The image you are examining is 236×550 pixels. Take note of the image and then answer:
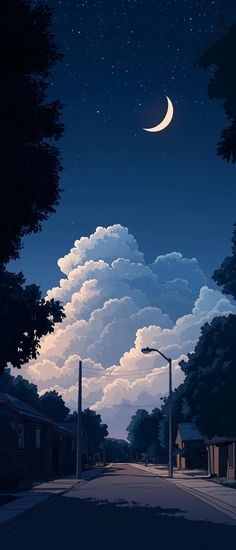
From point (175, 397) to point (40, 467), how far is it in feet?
77.2

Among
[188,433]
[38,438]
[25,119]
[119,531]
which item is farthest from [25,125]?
[188,433]

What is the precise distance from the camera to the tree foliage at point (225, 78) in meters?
15.5

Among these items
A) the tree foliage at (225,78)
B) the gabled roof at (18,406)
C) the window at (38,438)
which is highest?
the tree foliage at (225,78)

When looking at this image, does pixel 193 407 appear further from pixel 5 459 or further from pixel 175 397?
pixel 175 397

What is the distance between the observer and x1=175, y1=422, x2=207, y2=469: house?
9288 centimetres

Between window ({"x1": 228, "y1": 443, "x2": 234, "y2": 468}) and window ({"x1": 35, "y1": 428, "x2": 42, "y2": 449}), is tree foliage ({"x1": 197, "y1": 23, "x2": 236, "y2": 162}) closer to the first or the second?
window ({"x1": 228, "y1": 443, "x2": 234, "y2": 468})

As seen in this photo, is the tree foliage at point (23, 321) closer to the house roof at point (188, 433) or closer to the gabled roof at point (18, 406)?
the gabled roof at point (18, 406)

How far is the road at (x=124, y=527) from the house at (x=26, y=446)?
1783cm

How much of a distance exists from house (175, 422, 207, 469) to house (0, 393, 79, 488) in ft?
65.4

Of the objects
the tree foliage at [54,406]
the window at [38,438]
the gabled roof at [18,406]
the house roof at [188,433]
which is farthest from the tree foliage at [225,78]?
the tree foliage at [54,406]

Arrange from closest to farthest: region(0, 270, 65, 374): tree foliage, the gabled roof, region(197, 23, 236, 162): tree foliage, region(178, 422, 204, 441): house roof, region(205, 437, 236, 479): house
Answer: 1. region(197, 23, 236, 162): tree foliage
2. region(0, 270, 65, 374): tree foliage
3. the gabled roof
4. region(205, 437, 236, 479): house
5. region(178, 422, 204, 441): house roof

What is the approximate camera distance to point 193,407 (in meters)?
51.4

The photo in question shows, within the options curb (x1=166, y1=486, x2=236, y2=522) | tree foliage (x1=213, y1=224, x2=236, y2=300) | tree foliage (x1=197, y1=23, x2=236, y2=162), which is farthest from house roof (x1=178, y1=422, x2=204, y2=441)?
tree foliage (x1=197, y1=23, x2=236, y2=162)

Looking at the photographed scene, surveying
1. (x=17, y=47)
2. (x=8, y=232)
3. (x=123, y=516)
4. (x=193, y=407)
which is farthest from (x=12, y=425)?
(x=17, y=47)
